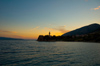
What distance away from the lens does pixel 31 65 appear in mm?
20156

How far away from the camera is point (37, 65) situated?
20.3 meters

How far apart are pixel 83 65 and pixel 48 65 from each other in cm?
871

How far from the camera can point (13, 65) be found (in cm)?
2003

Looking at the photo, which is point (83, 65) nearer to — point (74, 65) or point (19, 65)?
point (74, 65)

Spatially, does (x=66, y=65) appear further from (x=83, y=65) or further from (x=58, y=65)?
(x=83, y=65)

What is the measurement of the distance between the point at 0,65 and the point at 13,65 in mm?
3024

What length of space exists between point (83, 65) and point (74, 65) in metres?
2.26

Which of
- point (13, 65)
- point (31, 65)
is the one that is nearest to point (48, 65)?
point (31, 65)

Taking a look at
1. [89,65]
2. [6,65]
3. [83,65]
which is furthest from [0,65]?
[89,65]

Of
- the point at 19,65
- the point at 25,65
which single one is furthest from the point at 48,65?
the point at 19,65

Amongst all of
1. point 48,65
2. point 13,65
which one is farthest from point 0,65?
point 48,65

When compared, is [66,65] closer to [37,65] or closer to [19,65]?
[37,65]

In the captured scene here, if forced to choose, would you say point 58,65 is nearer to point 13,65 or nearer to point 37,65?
point 37,65

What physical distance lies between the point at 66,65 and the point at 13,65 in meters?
12.9
